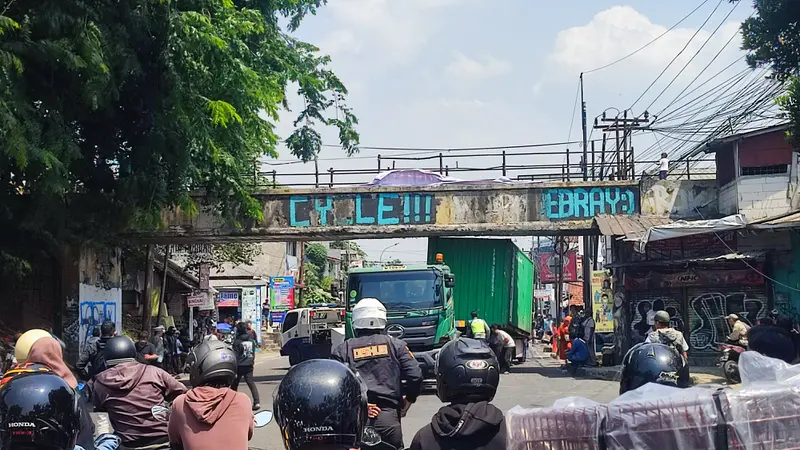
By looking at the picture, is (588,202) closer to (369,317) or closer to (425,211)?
(425,211)

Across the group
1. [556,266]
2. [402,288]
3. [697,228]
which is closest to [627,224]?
[697,228]

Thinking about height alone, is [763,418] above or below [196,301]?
above

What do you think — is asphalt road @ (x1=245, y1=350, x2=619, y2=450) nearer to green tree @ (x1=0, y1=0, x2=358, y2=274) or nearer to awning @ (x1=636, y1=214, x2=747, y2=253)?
awning @ (x1=636, y1=214, x2=747, y2=253)

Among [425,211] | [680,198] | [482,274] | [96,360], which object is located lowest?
[96,360]

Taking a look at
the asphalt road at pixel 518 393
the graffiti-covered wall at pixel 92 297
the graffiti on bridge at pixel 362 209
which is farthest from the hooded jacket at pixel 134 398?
the graffiti on bridge at pixel 362 209

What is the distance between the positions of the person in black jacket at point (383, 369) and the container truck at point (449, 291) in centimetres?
542

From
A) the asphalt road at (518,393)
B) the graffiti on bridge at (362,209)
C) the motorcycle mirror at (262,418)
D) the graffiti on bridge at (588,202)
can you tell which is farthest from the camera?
the graffiti on bridge at (362,209)

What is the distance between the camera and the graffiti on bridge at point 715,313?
2008 centimetres

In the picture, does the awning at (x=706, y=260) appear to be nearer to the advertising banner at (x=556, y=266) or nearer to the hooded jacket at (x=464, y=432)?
the advertising banner at (x=556, y=266)

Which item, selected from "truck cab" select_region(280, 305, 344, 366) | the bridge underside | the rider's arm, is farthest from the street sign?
the rider's arm

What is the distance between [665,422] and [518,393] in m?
13.5

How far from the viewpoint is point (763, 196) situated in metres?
19.5

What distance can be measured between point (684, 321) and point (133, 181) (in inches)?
522

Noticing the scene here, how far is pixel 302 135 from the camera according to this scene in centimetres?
2216
